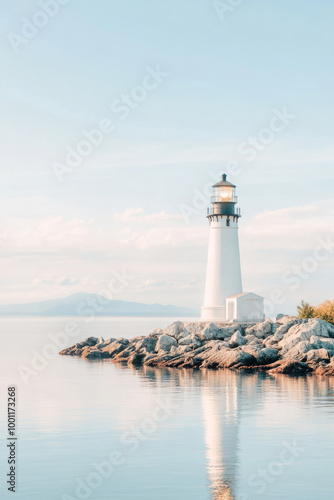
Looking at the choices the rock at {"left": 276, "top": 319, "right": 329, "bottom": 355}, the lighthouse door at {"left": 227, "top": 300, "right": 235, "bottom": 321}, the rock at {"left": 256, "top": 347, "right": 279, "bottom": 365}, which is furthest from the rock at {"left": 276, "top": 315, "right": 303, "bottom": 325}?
the rock at {"left": 256, "top": 347, "right": 279, "bottom": 365}

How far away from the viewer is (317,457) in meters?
18.6

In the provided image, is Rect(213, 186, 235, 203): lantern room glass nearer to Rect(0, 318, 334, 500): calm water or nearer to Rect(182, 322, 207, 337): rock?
Rect(182, 322, 207, 337): rock

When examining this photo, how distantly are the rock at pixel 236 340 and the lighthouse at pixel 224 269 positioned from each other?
415cm

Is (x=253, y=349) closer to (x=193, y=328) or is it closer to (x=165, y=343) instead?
(x=193, y=328)

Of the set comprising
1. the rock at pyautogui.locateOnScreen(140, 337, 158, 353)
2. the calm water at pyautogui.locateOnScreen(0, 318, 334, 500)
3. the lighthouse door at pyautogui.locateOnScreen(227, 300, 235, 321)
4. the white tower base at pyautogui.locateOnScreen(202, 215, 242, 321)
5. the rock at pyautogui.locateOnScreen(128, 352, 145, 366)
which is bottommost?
the calm water at pyautogui.locateOnScreen(0, 318, 334, 500)

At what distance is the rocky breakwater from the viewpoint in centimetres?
3794

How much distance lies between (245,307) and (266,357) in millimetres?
7382

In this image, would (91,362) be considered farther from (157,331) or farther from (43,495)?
(43,495)

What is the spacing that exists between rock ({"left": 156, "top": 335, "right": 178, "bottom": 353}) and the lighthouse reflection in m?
11.5

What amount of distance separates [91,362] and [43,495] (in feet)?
115

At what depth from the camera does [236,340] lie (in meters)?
42.4

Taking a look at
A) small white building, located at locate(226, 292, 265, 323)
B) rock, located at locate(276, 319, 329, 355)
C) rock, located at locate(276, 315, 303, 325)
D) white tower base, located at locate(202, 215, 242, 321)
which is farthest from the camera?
white tower base, located at locate(202, 215, 242, 321)

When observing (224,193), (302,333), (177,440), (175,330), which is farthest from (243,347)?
(177,440)

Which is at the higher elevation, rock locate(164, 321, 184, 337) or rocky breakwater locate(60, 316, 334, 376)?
rock locate(164, 321, 184, 337)
